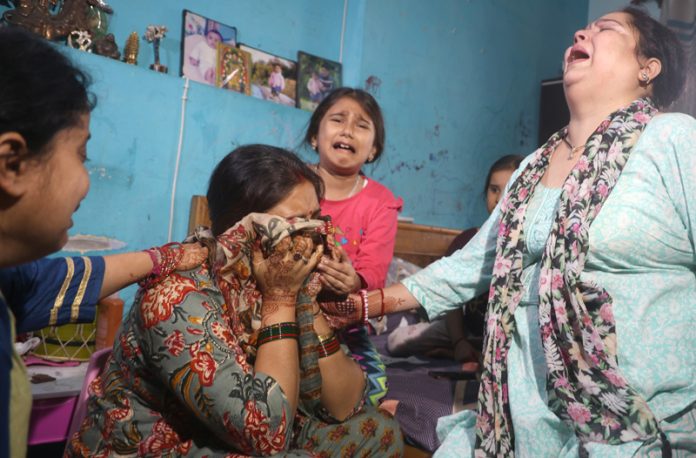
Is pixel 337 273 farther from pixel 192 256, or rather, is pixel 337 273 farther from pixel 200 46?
pixel 200 46

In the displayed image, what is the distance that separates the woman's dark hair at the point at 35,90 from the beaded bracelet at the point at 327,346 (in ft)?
2.65

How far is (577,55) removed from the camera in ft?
5.33

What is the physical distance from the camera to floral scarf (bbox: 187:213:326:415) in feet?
4.33

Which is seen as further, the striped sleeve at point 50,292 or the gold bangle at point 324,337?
the gold bangle at point 324,337

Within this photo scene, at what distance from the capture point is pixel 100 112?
2680mm

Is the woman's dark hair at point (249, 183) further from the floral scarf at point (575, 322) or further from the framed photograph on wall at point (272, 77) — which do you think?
the framed photograph on wall at point (272, 77)

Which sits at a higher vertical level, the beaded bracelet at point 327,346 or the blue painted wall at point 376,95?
the blue painted wall at point 376,95

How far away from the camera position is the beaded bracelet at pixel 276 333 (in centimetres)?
125

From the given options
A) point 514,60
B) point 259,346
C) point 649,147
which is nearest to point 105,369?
point 259,346

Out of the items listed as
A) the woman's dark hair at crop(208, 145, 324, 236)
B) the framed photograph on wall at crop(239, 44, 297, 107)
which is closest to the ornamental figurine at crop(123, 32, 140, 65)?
the framed photograph on wall at crop(239, 44, 297, 107)

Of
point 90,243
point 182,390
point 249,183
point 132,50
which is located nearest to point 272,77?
point 132,50

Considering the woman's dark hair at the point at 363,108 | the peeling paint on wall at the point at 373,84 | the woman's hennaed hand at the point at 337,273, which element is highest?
the peeling paint on wall at the point at 373,84

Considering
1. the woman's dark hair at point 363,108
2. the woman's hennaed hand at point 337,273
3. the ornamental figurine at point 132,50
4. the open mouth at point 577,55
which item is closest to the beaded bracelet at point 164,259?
the woman's hennaed hand at point 337,273

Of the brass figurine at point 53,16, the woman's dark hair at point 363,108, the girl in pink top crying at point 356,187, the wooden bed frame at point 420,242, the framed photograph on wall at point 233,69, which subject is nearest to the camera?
the girl in pink top crying at point 356,187
